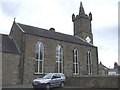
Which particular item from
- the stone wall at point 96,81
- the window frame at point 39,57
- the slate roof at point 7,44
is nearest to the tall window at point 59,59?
the window frame at point 39,57

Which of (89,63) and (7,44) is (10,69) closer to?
(7,44)

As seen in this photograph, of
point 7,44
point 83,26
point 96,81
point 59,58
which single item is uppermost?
point 83,26

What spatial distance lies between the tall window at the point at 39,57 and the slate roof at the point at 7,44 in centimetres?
345

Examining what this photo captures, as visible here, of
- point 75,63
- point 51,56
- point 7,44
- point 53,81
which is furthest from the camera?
point 75,63

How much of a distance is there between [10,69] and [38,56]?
5.43 m

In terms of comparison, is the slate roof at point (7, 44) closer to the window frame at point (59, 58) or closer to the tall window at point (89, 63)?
the window frame at point (59, 58)

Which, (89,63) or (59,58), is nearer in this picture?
(59,58)

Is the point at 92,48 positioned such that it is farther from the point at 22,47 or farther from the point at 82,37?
the point at 22,47

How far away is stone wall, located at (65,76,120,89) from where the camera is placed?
71.5 ft

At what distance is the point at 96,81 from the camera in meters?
23.5

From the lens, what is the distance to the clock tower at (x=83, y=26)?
49.7m

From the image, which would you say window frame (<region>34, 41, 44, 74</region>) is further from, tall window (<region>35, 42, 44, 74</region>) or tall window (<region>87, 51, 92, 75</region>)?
tall window (<region>87, 51, 92, 75</region>)

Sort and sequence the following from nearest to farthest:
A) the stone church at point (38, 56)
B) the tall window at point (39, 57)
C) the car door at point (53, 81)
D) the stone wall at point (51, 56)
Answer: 1. the car door at point (53, 81)
2. the stone church at point (38, 56)
3. the stone wall at point (51, 56)
4. the tall window at point (39, 57)

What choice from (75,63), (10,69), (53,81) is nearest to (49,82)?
(53,81)
